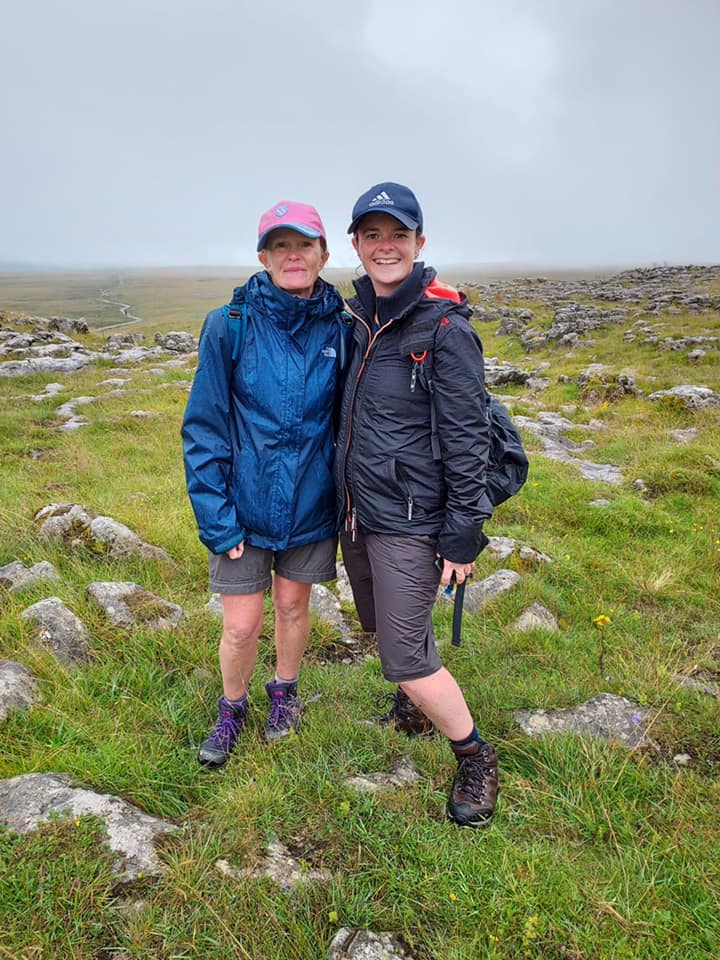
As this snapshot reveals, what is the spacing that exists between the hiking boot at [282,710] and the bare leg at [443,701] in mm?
972

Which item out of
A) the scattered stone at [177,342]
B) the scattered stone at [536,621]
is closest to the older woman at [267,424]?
the scattered stone at [536,621]

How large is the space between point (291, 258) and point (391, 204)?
644 millimetres

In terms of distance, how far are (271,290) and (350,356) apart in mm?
608

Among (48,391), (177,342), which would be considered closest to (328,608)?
(48,391)

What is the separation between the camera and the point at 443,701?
3.23 meters

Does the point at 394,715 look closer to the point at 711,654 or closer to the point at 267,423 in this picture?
the point at 267,423

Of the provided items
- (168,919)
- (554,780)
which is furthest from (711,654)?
(168,919)

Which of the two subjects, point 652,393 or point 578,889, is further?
point 652,393

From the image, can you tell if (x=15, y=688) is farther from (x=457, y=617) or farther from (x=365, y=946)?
(x=457, y=617)

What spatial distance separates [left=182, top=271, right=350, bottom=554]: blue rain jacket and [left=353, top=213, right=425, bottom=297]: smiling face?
1.30ft

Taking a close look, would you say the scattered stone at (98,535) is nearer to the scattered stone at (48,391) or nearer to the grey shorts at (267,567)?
the grey shorts at (267,567)

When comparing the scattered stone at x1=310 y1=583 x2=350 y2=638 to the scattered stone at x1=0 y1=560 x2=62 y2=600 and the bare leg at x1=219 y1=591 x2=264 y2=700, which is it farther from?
the scattered stone at x1=0 y1=560 x2=62 y2=600

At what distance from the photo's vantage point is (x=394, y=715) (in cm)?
395

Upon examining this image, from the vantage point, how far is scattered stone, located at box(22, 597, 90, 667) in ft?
14.2
